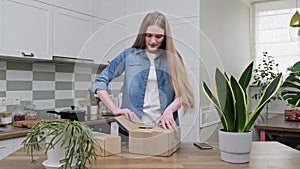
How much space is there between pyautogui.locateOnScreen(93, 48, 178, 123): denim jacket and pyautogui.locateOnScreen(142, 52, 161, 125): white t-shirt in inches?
0.5

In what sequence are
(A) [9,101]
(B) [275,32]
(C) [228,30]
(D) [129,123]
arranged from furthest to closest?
(B) [275,32]
(C) [228,30]
(A) [9,101]
(D) [129,123]

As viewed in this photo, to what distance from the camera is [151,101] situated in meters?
1.35

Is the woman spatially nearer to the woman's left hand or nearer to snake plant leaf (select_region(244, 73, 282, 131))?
the woman's left hand

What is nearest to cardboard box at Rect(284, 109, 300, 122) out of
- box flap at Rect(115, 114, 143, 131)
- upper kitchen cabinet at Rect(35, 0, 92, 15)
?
upper kitchen cabinet at Rect(35, 0, 92, 15)

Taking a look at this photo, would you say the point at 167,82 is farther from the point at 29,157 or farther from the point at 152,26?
the point at 29,157

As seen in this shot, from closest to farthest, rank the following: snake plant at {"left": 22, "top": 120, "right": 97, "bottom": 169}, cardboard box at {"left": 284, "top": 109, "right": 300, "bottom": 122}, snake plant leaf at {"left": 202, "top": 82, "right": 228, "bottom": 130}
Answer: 1. snake plant at {"left": 22, "top": 120, "right": 97, "bottom": 169}
2. snake plant leaf at {"left": 202, "top": 82, "right": 228, "bottom": 130}
3. cardboard box at {"left": 284, "top": 109, "right": 300, "bottom": 122}

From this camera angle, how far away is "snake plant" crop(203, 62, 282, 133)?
1.16m

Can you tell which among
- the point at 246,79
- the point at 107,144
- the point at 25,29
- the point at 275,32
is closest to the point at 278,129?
the point at 275,32

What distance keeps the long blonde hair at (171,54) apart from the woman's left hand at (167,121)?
95 millimetres

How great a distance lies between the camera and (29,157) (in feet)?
4.00

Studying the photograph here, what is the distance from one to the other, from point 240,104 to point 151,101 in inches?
15.5

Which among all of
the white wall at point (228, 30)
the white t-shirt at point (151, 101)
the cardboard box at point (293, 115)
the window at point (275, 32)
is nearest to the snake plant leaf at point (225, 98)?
the white t-shirt at point (151, 101)

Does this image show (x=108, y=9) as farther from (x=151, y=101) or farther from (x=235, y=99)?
(x=235, y=99)

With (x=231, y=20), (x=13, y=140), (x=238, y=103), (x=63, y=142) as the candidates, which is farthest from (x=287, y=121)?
(x=63, y=142)
